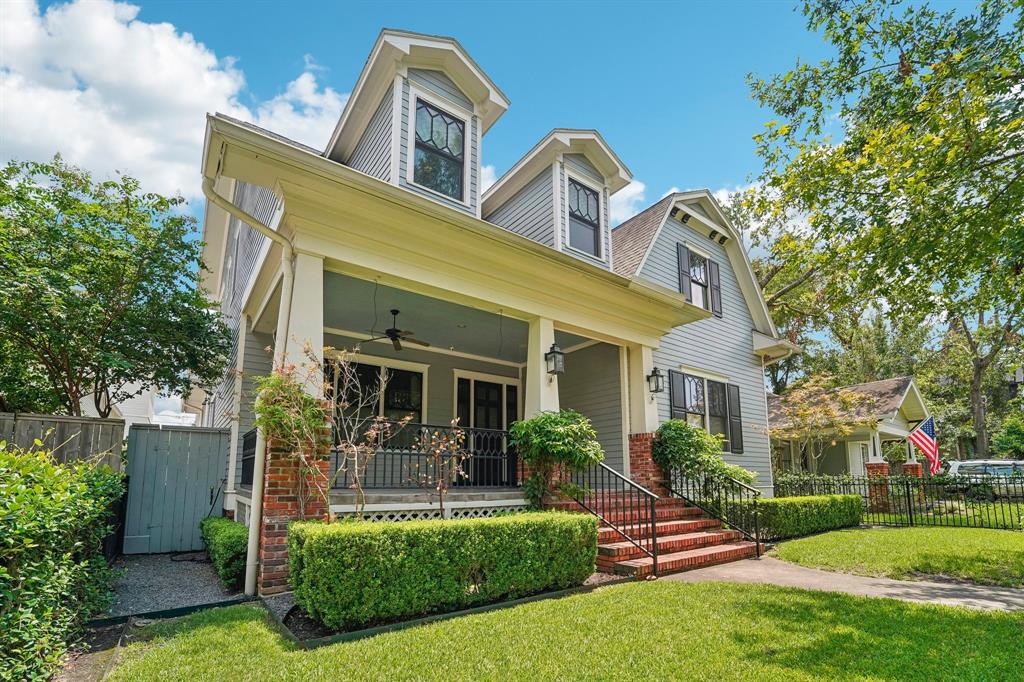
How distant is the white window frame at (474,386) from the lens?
447 inches

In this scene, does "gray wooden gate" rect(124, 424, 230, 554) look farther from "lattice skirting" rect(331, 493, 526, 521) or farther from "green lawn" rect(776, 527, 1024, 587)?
"green lawn" rect(776, 527, 1024, 587)

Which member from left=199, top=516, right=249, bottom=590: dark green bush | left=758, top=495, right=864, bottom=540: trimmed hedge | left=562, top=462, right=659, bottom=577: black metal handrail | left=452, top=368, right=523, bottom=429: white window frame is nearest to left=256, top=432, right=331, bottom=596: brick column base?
left=199, top=516, right=249, bottom=590: dark green bush

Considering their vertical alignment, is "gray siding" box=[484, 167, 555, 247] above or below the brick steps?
above

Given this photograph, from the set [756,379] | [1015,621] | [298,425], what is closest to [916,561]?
[1015,621]

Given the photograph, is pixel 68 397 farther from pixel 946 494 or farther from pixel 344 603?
pixel 946 494

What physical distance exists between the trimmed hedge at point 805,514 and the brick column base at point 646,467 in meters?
1.69

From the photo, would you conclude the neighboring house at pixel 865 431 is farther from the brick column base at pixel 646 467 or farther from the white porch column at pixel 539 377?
the white porch column at pixel 539 377

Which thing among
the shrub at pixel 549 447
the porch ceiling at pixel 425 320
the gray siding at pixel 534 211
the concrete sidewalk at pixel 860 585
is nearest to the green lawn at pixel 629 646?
the concrete sidewalk at pixel 860 585

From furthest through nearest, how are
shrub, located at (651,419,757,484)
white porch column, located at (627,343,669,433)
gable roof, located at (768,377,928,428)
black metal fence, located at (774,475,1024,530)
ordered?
gable roof, located at (768,377,928,428) → black metal fence, located at (774,475,1024,530) → white porch column, located at (627,343,669,433) → shrub, located at (651,419,757,484)

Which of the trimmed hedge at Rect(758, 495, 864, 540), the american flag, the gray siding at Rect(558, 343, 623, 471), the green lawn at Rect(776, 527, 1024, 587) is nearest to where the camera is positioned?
the green lawn at Rect(776, 527, 1024, 587)

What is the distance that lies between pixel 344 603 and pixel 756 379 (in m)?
12.8

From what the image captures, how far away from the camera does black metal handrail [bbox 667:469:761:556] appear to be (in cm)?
898

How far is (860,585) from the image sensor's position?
21.2 ft

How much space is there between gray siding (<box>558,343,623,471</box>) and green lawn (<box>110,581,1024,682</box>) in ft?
18.1
